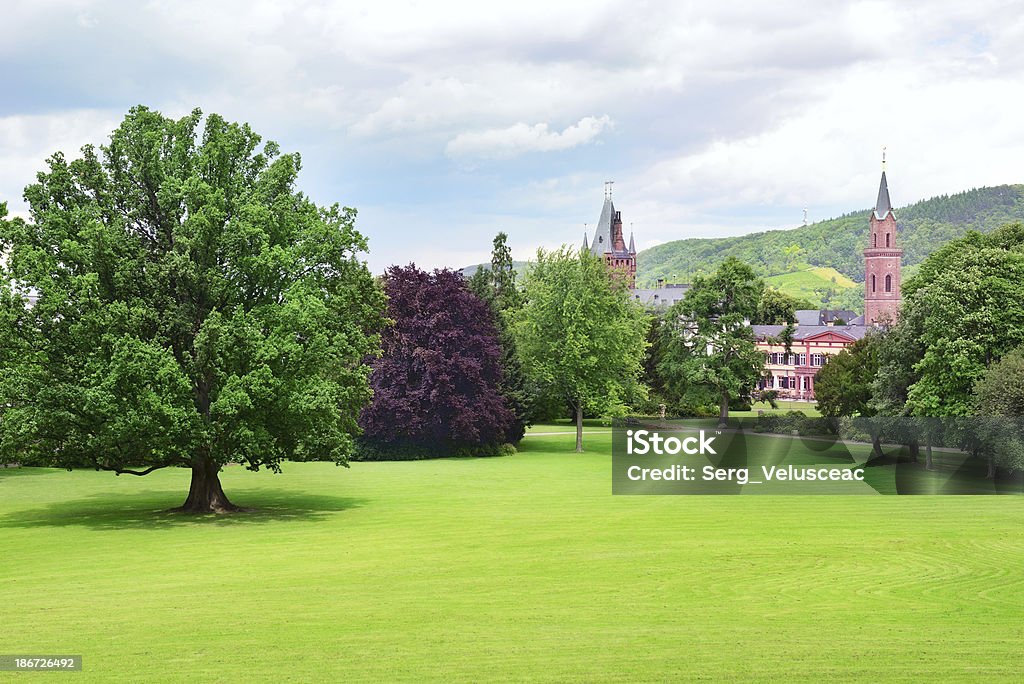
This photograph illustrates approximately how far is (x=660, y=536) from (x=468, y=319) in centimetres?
3287

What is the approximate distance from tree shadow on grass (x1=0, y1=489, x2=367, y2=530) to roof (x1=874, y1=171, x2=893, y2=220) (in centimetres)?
15219

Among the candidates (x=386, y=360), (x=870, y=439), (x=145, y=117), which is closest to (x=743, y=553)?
(x=145, y=117)

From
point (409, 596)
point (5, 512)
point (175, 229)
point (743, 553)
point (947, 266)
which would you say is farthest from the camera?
point (947, 266)

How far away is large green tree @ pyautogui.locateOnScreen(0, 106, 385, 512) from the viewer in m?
29.3

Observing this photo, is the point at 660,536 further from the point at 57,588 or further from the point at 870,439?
the point at 870,439

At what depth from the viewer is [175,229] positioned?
1213 inches

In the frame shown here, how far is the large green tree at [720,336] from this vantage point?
264 feet

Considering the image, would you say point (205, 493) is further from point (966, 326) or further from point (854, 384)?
point (854, 384)

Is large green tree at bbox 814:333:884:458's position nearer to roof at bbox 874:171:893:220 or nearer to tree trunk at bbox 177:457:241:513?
tree trunk at bbox 177:457:241:513

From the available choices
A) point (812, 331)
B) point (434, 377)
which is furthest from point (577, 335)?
point (812, 331)

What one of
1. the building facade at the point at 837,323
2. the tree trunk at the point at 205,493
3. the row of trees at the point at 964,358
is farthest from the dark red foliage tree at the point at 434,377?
the building facade at the point at 837,323

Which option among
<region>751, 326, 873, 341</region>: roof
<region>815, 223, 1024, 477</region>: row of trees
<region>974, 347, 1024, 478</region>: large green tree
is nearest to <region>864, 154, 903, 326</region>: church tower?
<region>751, 326, 873, 341</region>: roof

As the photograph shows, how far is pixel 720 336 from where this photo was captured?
3209 inches

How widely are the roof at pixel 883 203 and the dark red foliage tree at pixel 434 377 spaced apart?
5106 inches
